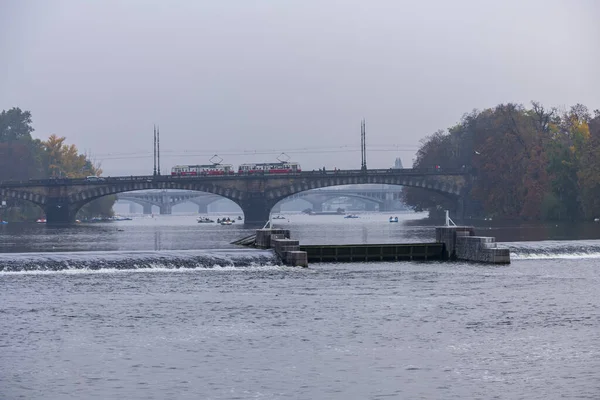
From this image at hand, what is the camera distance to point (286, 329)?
46.6 meters

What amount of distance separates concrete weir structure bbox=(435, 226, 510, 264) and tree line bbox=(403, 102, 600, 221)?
231 feet

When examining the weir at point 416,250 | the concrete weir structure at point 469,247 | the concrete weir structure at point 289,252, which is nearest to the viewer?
the concrete weir structure at point 289,252

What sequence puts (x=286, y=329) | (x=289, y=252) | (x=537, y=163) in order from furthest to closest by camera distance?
1. (x=537, y=163)
2. (x=289, y=252)
3. (x=286, y=329)

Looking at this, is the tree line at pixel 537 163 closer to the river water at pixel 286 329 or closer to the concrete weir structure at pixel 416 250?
the concrete weir structure at pixel 416 250

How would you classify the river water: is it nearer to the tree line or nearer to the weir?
the weir

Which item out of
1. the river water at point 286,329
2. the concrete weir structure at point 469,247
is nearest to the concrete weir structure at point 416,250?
the concrete weir structure at point 469,247

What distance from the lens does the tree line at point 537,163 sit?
512 ft

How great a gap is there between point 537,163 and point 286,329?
12908 centimetres

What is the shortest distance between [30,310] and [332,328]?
53.6 ft

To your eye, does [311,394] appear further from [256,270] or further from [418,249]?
[418,249]

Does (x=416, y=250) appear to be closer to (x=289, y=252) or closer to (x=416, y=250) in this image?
(x=416, y=250)

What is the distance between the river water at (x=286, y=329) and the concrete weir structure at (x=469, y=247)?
2.71 metres

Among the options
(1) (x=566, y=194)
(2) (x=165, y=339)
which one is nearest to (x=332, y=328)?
(2) (x=165, y=339)

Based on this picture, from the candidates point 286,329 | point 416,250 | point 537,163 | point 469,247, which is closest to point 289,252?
point 416,250
